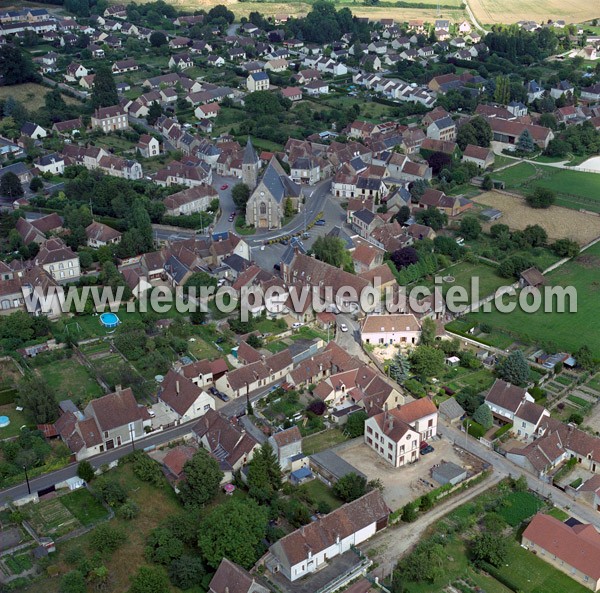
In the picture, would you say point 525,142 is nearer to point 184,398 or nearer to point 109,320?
point 109,320

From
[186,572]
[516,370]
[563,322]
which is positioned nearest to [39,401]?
[186,572]

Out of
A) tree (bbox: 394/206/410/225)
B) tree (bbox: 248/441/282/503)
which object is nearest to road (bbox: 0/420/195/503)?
tree (bbox: 248/441/282/503)

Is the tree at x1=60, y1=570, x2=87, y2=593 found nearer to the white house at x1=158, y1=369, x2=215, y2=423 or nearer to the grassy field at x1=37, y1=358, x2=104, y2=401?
the white house at x1=158, y1=369, x2=215, y2=423

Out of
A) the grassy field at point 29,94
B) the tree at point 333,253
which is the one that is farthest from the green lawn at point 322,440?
the grassy field at point 29,94

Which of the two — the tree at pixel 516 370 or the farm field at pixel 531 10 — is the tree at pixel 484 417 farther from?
the farm field at pixel 531 10

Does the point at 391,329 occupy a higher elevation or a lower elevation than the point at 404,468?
higher

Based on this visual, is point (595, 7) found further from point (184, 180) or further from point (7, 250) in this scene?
point (7, 250)

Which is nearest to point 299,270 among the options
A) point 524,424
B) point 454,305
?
point 454,305

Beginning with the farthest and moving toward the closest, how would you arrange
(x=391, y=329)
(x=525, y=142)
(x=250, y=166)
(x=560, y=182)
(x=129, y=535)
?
(x=525, y=142)
(x=560, y=182)
(x=250, y=166)
(x=391, y=329)
(x=129, y=535)
